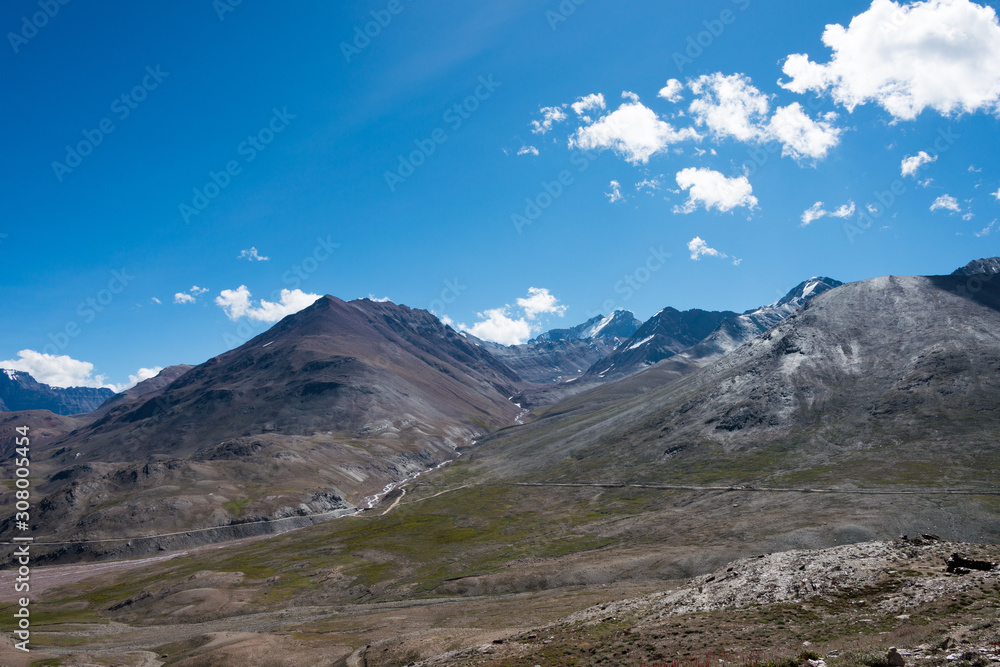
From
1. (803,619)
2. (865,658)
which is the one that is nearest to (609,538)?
(803,619)

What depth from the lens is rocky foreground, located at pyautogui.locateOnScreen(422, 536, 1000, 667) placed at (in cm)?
2619

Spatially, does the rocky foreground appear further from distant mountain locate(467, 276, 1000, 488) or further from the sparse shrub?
distant mountain locate(467, 276, 1000, 488)

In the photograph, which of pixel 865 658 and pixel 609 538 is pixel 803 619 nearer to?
pixel 865 658

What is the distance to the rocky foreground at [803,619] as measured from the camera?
2619 cm

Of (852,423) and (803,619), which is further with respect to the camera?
(852,423)

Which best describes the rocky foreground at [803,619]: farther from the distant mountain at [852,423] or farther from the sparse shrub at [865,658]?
the distant mountain at [852,423]

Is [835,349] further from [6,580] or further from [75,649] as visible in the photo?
[6,580]

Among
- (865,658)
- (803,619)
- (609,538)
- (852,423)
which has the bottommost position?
(609,538)

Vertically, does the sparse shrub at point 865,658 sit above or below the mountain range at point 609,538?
above

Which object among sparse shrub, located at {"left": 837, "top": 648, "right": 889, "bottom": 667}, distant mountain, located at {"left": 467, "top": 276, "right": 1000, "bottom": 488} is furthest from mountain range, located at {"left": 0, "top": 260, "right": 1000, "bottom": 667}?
sparse shrub, located at {"left": 837, "top": 648, "right": 889, "bottom": 667}

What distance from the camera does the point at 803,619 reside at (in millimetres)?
35062

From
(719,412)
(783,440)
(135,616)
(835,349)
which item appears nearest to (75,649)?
(135,616)

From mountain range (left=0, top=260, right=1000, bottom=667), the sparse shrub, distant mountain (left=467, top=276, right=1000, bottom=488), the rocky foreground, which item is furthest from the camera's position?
distant mountain (left=467, top=276, right=1000, bottom=488)

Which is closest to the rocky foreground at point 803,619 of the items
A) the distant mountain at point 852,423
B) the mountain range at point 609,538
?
the mountain range at point 609,538
